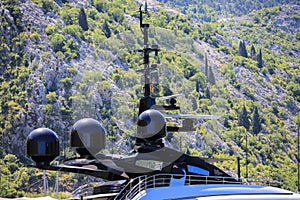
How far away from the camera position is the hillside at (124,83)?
86875 mm

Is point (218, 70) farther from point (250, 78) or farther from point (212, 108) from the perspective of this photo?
point (212, 108)

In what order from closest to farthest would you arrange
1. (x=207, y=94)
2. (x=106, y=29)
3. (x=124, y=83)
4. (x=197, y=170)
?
1. (x=197, y=170)
2. (x=124, y=83)
3. (x=207, y=94)
4. (x=106, y=29)

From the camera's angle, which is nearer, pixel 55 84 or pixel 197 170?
pixel 197 170

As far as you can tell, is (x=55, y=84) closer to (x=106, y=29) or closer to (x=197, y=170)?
(x=106, y=29)

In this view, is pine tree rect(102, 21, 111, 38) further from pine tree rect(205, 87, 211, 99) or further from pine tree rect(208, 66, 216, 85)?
pine tree rect(205, 87, 211, 99)

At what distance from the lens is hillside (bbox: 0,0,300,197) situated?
86875mm

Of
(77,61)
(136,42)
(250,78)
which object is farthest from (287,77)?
(77,61)

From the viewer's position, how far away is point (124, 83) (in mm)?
93812

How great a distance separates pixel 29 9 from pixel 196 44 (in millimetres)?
42310

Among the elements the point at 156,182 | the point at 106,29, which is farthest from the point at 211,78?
the point at 156,182

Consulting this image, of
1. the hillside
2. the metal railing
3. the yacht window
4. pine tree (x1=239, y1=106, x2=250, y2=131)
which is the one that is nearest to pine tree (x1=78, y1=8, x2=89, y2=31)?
the hillside

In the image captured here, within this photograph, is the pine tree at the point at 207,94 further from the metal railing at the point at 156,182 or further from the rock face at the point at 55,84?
the metal railing at the point at 156,182

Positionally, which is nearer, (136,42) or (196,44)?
(136,42)

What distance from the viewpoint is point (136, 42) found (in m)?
116
